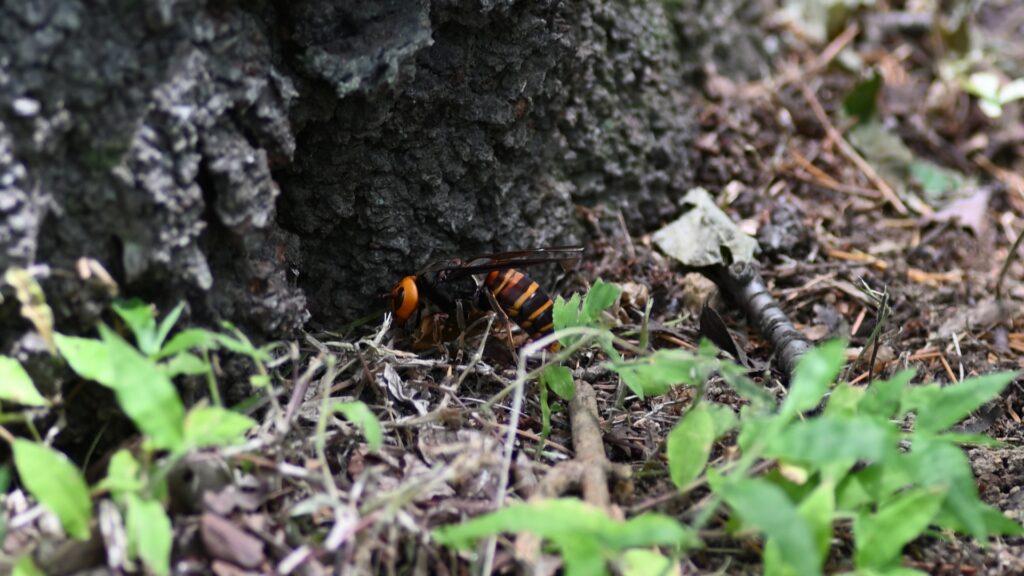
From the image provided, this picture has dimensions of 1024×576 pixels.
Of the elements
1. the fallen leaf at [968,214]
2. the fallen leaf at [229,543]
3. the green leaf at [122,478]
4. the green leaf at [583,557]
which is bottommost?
the fallen leaf at [968,214]

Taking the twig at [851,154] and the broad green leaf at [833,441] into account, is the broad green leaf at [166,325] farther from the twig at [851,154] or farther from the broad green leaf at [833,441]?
the twig at [851,154]

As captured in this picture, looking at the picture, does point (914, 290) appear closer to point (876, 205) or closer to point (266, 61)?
point (876, 205)

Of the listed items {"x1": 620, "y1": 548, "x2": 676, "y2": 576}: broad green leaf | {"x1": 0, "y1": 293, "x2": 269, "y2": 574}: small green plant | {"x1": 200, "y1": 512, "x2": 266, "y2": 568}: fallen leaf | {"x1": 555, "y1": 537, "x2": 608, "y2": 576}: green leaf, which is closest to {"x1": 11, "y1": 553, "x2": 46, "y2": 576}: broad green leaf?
{"x1": 0, "y1": 293, "x2": 269, "y2": 574}: small green plant

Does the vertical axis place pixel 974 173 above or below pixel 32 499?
below

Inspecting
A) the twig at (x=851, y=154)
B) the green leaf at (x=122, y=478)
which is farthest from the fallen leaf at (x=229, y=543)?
the twig at (x=851, y=154)

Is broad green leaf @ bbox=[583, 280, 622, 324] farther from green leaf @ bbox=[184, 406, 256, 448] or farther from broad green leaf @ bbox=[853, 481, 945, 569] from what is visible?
green leaf @ bbox=[184, 406, 256, 448]

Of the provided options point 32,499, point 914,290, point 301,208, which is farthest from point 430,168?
A: point 914,290
